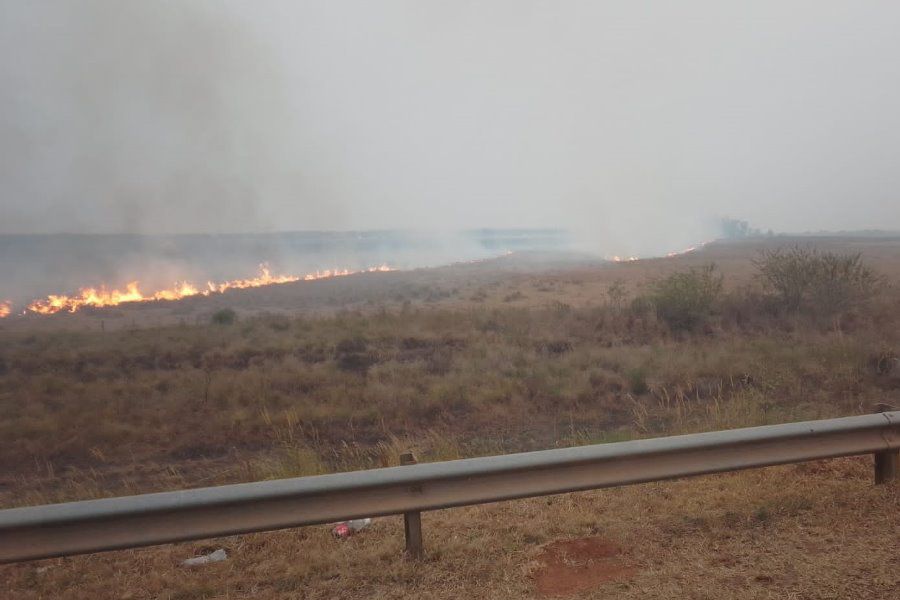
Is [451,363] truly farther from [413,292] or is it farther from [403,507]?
[413,292]

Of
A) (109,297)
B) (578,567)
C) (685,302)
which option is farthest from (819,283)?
(109,297)

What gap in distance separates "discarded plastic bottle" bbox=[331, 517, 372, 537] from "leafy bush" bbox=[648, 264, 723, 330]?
41.9 feet

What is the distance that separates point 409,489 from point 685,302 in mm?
14082

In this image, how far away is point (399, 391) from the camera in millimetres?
10859

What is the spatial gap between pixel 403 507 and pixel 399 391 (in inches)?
275

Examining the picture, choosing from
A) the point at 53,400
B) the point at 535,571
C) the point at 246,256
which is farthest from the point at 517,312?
the point at 246,256

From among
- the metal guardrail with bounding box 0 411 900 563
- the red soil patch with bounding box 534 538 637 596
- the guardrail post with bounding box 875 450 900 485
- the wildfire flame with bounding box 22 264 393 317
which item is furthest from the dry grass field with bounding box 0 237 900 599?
the wildfire flame with bounding box 22 264 393 317

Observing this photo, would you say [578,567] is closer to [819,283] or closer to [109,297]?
[819,283]

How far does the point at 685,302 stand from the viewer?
16219mm

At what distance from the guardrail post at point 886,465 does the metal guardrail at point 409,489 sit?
0.37ft

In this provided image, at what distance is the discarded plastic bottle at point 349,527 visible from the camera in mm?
4707

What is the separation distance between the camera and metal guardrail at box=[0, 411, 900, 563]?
136 inches

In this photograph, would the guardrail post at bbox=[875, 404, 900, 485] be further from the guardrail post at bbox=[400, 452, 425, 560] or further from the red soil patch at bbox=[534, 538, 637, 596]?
the guardrail post at bbox=[400, 452, 425, 560]

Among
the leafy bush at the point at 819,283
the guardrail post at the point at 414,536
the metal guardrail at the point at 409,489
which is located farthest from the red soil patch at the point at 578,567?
the leafy bush at the point at 819,283
